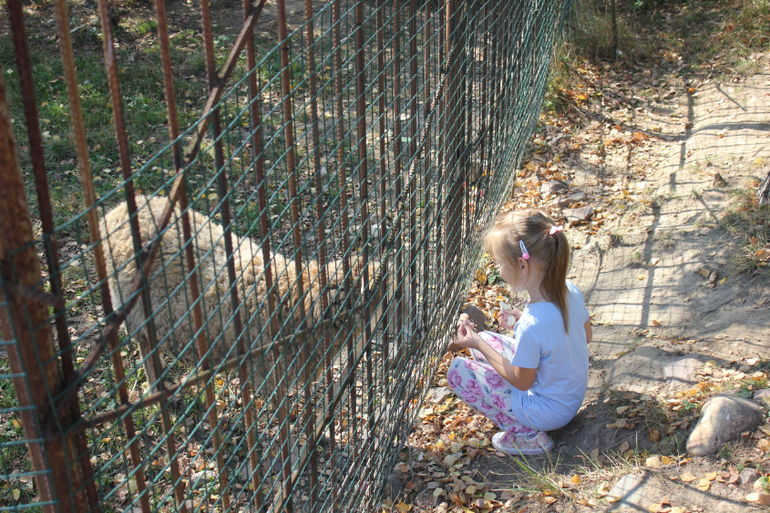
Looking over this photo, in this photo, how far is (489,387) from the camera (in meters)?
3.45

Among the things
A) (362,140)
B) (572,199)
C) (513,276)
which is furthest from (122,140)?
(572,199)

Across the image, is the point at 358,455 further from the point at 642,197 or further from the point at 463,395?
the point at 642,197

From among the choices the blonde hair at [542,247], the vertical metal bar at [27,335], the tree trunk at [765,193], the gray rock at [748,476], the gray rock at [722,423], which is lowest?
the gray rock at [748,476]

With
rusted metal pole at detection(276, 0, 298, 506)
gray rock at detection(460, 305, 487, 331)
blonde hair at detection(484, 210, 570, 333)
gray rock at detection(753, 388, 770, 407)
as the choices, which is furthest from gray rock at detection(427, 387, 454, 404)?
rusted metal pole at detection(276, 0, 298, 506)

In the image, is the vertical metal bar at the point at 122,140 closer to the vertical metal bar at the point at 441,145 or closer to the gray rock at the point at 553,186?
the vertical metal bar at the point at 441,145

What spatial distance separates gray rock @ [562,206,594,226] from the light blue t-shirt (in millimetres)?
2613

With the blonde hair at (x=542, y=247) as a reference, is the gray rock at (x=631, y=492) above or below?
below

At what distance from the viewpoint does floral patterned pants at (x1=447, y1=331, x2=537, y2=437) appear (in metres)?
3.41

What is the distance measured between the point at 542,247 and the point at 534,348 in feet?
1.74

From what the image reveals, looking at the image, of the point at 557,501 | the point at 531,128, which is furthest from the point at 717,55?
the point at 557,501

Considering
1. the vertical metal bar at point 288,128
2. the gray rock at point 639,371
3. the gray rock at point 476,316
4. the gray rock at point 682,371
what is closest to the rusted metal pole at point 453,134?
the gray rock at point 476,316

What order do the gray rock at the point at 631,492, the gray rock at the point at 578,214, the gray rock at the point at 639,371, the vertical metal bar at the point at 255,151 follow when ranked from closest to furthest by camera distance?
the vertical metal bar at the point at 255,151, the gray rock at the point at 631,492, the gray rock at the point at 639,371, the gray rock at the point at 578,214

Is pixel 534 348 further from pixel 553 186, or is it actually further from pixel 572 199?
pixel 553 186

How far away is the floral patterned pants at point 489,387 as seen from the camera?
3.41 metres
